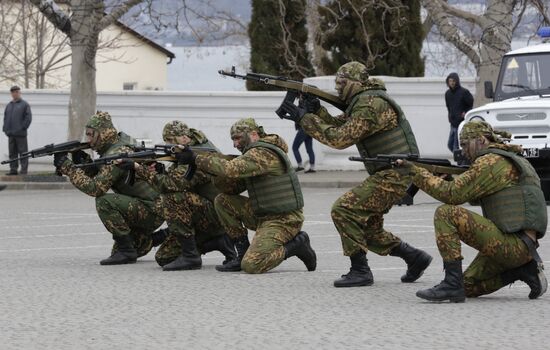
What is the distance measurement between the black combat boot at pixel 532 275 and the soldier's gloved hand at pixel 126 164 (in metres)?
4.05

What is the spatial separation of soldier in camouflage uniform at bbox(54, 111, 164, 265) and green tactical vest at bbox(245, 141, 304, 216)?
142 cm

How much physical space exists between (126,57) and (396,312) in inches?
2794

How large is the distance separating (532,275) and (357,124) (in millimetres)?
1933

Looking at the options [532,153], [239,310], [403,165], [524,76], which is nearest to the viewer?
[239,310]

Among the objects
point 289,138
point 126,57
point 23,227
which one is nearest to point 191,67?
point 126,57

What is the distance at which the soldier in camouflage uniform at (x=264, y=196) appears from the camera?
12.6 m

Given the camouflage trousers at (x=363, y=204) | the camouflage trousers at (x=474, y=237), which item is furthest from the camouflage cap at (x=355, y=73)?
the camouflage trousers at (x=474, y=237)

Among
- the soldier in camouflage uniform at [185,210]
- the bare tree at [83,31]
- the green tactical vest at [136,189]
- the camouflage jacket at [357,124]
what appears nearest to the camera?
the camouflage jacket at [357,124]

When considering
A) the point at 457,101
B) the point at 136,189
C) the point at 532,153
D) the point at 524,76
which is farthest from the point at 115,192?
the point at 457,101

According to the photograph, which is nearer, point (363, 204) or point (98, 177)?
point (363, 204)

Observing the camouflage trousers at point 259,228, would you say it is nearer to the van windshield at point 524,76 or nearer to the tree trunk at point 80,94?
→ the van windshield at point 524,76

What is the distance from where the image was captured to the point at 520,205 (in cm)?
1045

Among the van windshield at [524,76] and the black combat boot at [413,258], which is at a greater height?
the van windshield at [524,76]

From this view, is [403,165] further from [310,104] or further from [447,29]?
[447,29]
